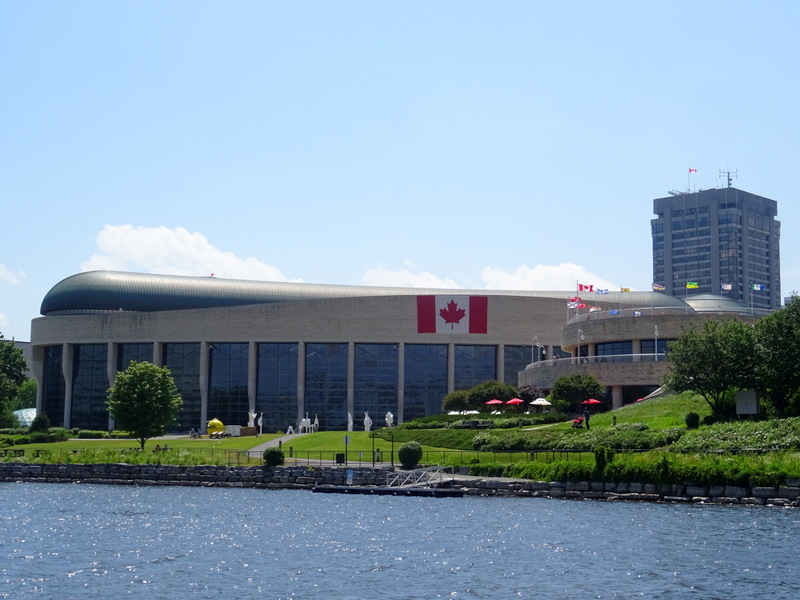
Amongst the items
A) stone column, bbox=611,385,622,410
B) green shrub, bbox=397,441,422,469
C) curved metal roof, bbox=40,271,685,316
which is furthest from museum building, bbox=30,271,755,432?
green shrub, bbox=397,441,422,469

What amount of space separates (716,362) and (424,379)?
56547mm

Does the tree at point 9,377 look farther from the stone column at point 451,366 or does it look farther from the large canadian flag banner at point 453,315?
the stone column at point 451,366

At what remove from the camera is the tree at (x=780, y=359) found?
70812 mm

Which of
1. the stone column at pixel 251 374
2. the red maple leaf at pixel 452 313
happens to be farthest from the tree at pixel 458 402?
the stone column at pixel 251 374

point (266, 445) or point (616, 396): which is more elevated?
point (616, 396)

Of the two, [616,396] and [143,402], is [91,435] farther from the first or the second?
[616,396]

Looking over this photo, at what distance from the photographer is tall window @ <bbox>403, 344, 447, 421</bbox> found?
127750 mm

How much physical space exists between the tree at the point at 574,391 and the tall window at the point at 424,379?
3325cm

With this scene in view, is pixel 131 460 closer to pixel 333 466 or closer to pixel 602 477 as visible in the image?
pixel 333 466

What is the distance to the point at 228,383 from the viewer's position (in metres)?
129

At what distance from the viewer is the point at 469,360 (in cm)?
12900

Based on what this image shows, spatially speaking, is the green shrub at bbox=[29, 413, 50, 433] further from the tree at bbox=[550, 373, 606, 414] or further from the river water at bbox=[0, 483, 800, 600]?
the river water at bbox=[0, 483, 800, 600]

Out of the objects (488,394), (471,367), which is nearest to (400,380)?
(471,367)

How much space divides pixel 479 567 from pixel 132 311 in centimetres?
10648
